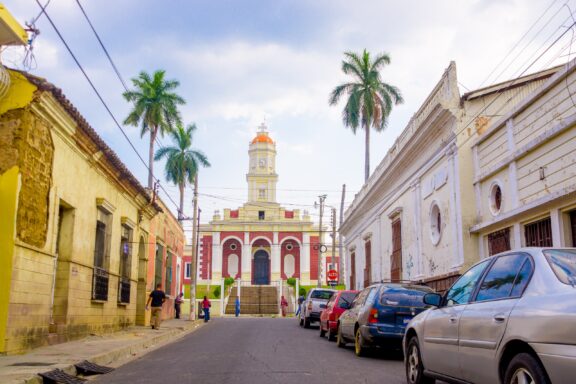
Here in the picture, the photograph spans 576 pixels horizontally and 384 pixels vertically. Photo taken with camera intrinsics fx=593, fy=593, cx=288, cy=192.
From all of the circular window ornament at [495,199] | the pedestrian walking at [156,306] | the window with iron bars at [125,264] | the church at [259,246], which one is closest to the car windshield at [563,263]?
the circular window ornament at [495,199]

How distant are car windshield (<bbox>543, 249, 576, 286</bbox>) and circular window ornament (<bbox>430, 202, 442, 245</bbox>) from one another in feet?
44.7

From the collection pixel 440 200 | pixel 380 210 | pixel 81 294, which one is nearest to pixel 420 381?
pixel 81 294

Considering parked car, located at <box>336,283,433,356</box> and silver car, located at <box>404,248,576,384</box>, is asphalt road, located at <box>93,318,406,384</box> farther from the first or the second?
silver car, located at <box>404,248,576,384</box>

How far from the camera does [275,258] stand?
212 feet

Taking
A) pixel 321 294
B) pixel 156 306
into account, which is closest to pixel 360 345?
pixel 156 306

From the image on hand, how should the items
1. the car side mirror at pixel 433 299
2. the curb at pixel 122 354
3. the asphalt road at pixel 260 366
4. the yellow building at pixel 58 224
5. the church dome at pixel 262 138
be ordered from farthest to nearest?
1. the church dome at pixel 262 138
2. the yellow building at pixel 58 224
3. the curb at pixel 122 354
4. the asphalt road at pixel 260 366
5. the car side mirror at pixel 433 299

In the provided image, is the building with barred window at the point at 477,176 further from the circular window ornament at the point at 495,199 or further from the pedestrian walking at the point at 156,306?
the pedestrian walking at the point at 156,306

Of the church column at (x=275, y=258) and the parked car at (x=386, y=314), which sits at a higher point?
the church column at (x=275, y=258)

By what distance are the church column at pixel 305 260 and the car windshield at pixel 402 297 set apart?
169 ft

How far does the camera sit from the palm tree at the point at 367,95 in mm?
35781

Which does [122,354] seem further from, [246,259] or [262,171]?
[262,171]

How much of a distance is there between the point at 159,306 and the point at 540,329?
17964 millimetres

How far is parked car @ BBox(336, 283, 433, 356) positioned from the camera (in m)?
11.2

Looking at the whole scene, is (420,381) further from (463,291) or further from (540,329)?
(540,329)
